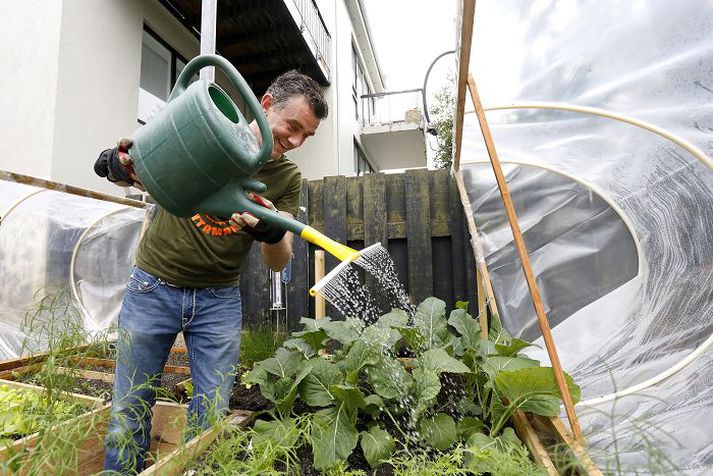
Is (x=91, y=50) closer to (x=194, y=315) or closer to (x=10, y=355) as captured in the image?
(x=10, y=355)

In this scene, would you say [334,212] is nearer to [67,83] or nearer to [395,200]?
[395,200]

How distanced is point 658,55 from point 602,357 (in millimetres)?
1109

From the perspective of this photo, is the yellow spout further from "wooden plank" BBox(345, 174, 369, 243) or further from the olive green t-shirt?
"wooden plank" BBox(345, 174, 369, 243)

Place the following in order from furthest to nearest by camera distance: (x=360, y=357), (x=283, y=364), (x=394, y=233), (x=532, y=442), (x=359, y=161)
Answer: (x=359, y=161)
(x=394, y=233)
(x=283, y=364)
(x=360, y=357)
(x=532, y=442)

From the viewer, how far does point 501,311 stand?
219 centimetres

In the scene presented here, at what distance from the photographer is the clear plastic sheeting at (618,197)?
1149 mm

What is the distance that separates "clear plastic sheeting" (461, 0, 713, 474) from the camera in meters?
1.15

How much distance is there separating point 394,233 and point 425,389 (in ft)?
5.70

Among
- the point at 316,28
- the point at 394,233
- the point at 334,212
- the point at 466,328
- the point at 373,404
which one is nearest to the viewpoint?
the point at 373,404

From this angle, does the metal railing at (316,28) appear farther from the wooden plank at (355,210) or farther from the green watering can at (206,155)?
the green watering can at (206,155)

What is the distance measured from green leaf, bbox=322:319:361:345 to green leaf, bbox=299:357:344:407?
0.21 metres

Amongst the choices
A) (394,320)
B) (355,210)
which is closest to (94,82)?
(355,210)

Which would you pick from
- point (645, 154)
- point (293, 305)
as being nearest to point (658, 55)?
point (645, 154)

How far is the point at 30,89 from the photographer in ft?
11.1
